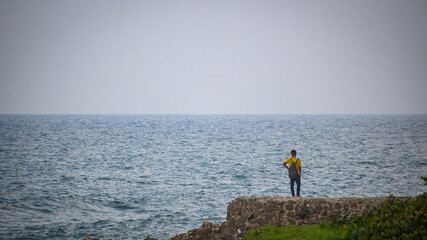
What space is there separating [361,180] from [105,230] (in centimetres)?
2412

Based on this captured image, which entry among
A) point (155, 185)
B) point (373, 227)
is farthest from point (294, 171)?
point (155, 185)

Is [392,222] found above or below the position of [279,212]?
above

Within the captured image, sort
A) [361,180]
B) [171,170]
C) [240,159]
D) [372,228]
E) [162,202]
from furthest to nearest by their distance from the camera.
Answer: [240,159] < [171,170] < [361,180] < [162,202] < [372,228]

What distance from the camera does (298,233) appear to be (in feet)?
38.7

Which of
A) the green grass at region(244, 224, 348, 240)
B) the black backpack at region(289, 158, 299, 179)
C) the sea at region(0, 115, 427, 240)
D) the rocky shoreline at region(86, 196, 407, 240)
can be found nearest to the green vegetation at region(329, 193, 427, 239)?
the green grass at region(244, 224, 348, 240)

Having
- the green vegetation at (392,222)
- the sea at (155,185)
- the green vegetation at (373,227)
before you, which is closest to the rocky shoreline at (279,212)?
the green vegetation at (373,227)

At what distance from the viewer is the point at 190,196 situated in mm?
26922

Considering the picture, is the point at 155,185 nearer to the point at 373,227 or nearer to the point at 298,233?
the point at 298,233

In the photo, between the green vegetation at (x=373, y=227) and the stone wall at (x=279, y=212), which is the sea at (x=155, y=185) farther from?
the green vegetation at (x=373, y=227)

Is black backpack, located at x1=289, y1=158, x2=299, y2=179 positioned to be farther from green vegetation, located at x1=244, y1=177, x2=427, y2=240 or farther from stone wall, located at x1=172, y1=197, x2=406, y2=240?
green vegetation, located at x1=244, y1=177, x2=427, y2=240

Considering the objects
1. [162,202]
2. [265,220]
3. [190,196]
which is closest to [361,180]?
[190,196]

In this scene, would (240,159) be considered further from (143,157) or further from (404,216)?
(404,216)

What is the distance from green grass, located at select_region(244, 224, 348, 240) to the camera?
1112 centimetres

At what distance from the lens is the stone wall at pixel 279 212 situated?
44.2 ft
